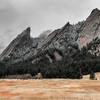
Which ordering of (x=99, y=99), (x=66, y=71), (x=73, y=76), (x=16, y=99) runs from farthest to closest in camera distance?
(x=66, y=71) → (x=73, y=76) → (x=16, y=99) → (x=99, y=99)

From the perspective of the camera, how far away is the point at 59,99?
4022cm

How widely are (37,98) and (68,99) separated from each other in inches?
278

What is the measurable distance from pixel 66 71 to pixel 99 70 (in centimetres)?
3571

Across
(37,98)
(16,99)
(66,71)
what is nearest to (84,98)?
(37,98)

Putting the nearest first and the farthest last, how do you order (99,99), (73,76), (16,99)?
→ (99,99)
(16,99)
(73,76)

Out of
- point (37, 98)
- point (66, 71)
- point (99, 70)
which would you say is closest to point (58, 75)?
point (66, 71)

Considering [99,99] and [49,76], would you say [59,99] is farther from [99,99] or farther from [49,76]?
[49,76]

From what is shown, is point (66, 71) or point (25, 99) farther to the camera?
point (66, 71)

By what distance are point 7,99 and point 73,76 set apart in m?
139

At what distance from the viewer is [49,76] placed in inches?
7771

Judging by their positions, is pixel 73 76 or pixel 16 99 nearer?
pixel 16 99

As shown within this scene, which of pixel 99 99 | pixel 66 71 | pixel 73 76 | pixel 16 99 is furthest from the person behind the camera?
pixel 66 71

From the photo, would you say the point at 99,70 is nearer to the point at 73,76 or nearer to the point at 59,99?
the point at 73,76

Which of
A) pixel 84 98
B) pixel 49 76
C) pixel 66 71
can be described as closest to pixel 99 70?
pixel 66 71
